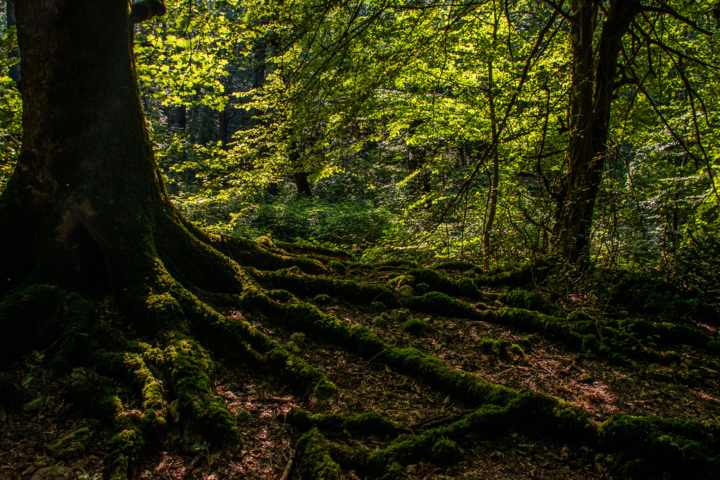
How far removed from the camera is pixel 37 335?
2.94 metres

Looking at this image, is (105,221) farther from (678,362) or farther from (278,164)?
(678,362)

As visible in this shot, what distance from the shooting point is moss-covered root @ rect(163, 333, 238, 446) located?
2402 mm

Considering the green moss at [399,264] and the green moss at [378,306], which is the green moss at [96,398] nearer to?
the green moss at [378,306]

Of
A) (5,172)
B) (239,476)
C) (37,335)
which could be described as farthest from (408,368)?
(5,172)

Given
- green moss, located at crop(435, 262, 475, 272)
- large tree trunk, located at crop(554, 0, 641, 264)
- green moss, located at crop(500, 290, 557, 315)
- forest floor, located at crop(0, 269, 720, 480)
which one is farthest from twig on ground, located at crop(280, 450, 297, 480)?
green moss, located at crop(435, 262, 475, 272)

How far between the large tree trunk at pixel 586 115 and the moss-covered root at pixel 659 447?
78.0 inches

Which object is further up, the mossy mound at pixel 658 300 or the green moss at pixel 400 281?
the mossy mound at pixel 658 300

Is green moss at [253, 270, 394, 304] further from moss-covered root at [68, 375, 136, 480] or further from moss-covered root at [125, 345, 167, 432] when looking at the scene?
moss-covered root at [68, 375, 136, 480]

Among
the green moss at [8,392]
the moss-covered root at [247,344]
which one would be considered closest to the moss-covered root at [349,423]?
the moss-covered root at [247,344]

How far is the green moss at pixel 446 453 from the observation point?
2.40m

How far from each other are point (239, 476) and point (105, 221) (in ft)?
8.35

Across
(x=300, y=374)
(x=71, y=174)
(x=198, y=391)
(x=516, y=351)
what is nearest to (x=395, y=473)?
(x=300, y=374)

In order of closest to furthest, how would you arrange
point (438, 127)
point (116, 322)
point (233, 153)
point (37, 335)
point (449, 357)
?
1. point (37, 335)
2. point (116, 322)
3. point (449, 357)
4. point (233, 153)
5. point (438, 127)

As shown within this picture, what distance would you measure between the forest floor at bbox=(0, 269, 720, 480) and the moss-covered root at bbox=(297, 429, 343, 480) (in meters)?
0.08
